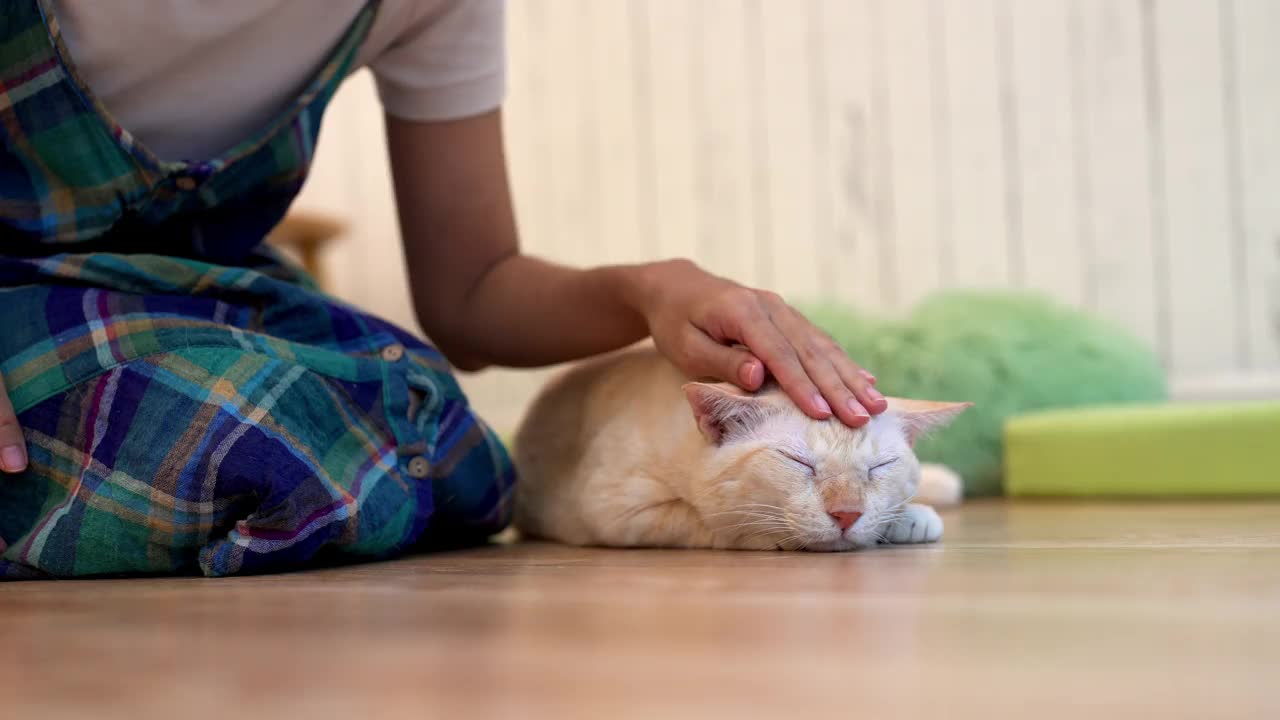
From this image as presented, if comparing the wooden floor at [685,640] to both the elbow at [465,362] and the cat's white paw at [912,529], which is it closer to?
the cat's white paw at [912,529]

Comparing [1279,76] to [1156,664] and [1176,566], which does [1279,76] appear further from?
[1156,664]

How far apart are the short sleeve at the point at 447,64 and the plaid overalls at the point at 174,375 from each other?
0.14m

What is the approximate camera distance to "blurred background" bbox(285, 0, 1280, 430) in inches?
108

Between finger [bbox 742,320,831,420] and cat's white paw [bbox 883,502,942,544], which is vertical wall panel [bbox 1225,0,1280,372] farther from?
finger [bbox 742,320,831,420]

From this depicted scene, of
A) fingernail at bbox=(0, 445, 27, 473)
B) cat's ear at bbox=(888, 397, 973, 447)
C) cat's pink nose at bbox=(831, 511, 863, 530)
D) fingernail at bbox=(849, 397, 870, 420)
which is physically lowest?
cat's pink nose at bbox=(831, 511, 863, 530)

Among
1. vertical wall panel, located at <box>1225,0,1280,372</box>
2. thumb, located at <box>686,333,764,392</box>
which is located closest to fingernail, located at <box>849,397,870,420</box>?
thumb, located at <box>686,333,764,392</box>

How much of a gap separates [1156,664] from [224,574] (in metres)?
0.85

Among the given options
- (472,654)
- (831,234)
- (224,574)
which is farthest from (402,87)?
(831,234)

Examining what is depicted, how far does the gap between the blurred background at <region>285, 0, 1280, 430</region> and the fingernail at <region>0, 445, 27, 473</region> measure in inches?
78.5

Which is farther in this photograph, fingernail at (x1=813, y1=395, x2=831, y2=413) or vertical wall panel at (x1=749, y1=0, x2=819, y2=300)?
vertical wall panel at (x1=749, y1=0, x2=819, y2=300)

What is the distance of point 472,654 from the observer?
0.68m

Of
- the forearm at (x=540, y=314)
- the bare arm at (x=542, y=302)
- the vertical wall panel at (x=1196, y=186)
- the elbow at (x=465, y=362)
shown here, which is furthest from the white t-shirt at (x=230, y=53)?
the vertical wall panel at (x=1196, y=186)

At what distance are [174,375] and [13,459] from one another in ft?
0.54

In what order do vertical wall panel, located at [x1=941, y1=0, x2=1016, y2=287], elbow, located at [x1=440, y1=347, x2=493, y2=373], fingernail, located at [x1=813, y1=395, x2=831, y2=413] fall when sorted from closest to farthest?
fingernail, located at [x1=813, y1=395, x2=831, y2=413] < elbow, located at [x1=440, y1=347, x2=493, y2=373] < vertical wall panel, located at [x1=941, y1=0, x2=1016, y2=287]
